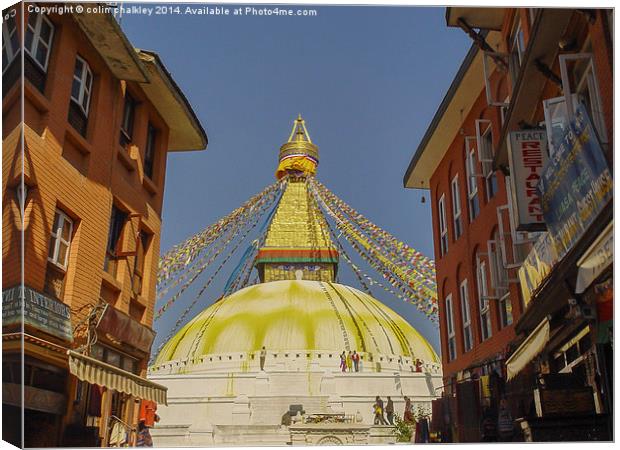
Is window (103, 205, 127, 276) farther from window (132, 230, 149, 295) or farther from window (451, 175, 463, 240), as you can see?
window (451, 175, 463, 240)

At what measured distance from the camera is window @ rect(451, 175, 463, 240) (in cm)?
1539

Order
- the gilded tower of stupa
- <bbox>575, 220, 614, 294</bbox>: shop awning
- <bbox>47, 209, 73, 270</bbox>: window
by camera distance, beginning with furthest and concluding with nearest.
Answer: the gilded tower of stupa < <bbox>47, 209, 73, 270</bbox>: window < <bbox>575, 220, 614, 294</bbox>: shop awning

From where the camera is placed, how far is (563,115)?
855 centimetres

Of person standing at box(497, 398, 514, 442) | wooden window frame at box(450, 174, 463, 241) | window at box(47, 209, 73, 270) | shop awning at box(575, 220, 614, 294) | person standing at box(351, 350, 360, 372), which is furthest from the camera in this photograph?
person standing at box(351, 350, 360, 372)

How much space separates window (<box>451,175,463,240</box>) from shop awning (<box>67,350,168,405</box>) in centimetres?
804

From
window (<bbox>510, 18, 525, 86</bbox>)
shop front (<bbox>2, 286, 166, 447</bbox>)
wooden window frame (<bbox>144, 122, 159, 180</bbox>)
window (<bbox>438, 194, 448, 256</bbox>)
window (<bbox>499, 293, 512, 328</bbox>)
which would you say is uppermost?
window (<bbox>510, 18, 525, 86</bbox>)

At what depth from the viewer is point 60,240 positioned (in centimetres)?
1003

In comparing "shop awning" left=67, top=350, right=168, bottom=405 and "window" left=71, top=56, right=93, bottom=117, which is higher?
"window" left=71, top=56, right=93, bottom=117

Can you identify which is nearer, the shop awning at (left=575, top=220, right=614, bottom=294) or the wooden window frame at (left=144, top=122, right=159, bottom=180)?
the shop awning at (left=575, top=220, right=614, bottom=294)

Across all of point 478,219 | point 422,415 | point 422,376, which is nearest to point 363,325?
point 422,376

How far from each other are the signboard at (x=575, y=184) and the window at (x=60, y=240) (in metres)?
7.40

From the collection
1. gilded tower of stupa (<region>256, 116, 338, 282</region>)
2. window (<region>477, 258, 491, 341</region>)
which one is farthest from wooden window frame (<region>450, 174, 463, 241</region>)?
gilded tower of stupa (<region>256, 116, 338, 282</region>)

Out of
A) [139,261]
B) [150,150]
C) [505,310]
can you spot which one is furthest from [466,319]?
[150,150]

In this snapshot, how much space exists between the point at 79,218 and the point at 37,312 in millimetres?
2257
